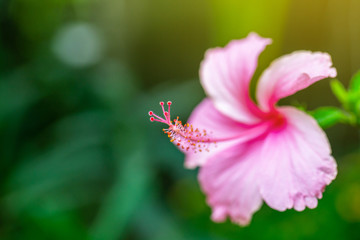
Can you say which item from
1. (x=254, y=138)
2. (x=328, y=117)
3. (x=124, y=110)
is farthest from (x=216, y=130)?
(x=124, y=110)

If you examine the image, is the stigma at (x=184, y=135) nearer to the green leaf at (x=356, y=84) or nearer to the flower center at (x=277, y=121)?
the flower center at (x=277, y=121)

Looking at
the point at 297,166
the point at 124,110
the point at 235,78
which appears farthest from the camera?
the point at 124,110

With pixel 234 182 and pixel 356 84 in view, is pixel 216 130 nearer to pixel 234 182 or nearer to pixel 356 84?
pixel 234 182

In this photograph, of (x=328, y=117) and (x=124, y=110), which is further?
(x=124, y=110)

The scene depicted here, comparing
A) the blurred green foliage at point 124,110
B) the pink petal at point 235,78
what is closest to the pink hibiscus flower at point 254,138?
the pink petal at point 235,78

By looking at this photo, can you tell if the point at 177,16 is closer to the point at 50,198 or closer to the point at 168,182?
the point at 168,182

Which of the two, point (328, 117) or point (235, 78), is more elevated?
point (235, 78)

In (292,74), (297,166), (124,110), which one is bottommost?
(297,166)
